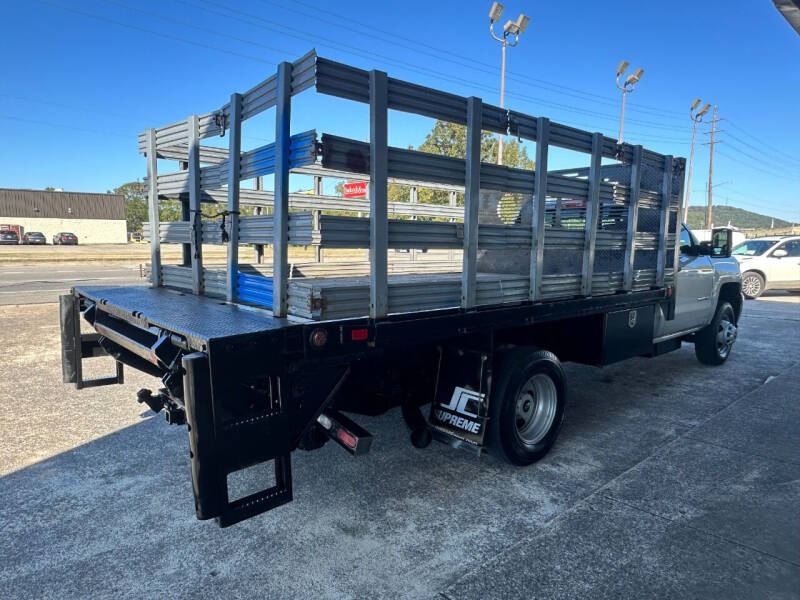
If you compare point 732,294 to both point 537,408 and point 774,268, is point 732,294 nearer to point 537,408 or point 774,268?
point 537,408

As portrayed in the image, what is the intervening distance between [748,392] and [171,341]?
6198 millimetres

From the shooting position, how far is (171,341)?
255cm

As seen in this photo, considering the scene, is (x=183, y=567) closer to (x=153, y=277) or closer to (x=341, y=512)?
(x=341, y=512)

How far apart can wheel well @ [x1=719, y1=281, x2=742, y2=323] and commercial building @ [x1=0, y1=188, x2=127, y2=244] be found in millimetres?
73350

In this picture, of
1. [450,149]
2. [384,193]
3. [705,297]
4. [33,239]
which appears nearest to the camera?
[384,193]

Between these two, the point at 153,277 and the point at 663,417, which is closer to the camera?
the point at 153,277

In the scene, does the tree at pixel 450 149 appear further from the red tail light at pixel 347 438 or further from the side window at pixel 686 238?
the red tail light at pixel 347 438

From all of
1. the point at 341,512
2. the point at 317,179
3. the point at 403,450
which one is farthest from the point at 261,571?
the point at 317,179

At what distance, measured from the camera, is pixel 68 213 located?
67000mm

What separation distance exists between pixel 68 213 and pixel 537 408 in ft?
258

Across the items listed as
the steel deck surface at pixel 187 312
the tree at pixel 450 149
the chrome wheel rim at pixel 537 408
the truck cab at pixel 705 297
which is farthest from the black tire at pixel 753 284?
the steel deck surface at pixel 187 312

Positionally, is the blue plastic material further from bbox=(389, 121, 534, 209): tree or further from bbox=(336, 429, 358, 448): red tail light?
bbox=(389, 121, 534, 209): tree

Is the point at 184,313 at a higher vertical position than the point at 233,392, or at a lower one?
higher

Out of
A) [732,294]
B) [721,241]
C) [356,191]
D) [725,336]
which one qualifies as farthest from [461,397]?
[732,294]
